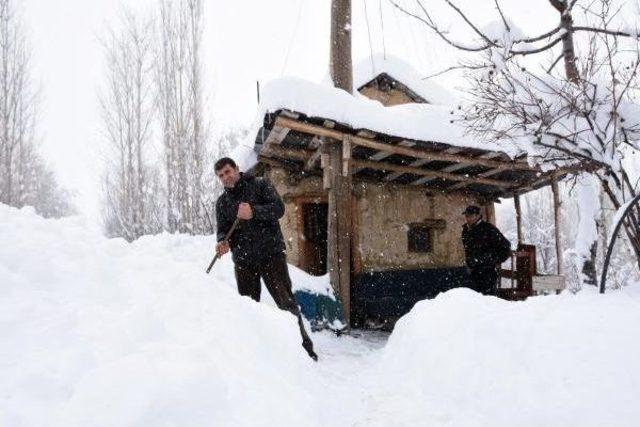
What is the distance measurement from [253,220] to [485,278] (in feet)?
11.6

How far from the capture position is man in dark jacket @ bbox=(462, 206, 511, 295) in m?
6.04

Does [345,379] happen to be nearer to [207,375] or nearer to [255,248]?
[255,248]

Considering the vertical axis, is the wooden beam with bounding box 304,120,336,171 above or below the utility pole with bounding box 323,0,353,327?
above

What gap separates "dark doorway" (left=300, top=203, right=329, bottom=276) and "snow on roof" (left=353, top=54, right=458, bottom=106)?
322cm

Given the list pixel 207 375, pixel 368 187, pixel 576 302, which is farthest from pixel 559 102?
pixel 368 187

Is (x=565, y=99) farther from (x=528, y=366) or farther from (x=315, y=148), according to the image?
(x=315, y=148)

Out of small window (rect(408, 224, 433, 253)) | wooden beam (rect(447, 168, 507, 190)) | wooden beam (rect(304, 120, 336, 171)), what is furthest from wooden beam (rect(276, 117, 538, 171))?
small window (rect(408, 224, 433, 253))

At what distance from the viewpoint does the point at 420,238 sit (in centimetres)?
981

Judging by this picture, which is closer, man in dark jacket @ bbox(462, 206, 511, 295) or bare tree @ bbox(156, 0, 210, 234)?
man in dark jacket @ bbox(462, 206, 511, 295)

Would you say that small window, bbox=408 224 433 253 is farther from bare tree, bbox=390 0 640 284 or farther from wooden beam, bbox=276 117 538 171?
bare tree, bbox=390 0 640 284

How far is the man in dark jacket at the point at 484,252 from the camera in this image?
6.04 metres

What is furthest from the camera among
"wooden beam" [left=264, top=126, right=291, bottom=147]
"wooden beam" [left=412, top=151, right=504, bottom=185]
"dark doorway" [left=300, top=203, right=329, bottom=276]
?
"dark doorway" [left=300, top=203, right=329, bottom=276]

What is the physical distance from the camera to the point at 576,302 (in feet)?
9.36

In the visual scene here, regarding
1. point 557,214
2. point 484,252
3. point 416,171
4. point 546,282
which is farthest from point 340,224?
point 557,214
